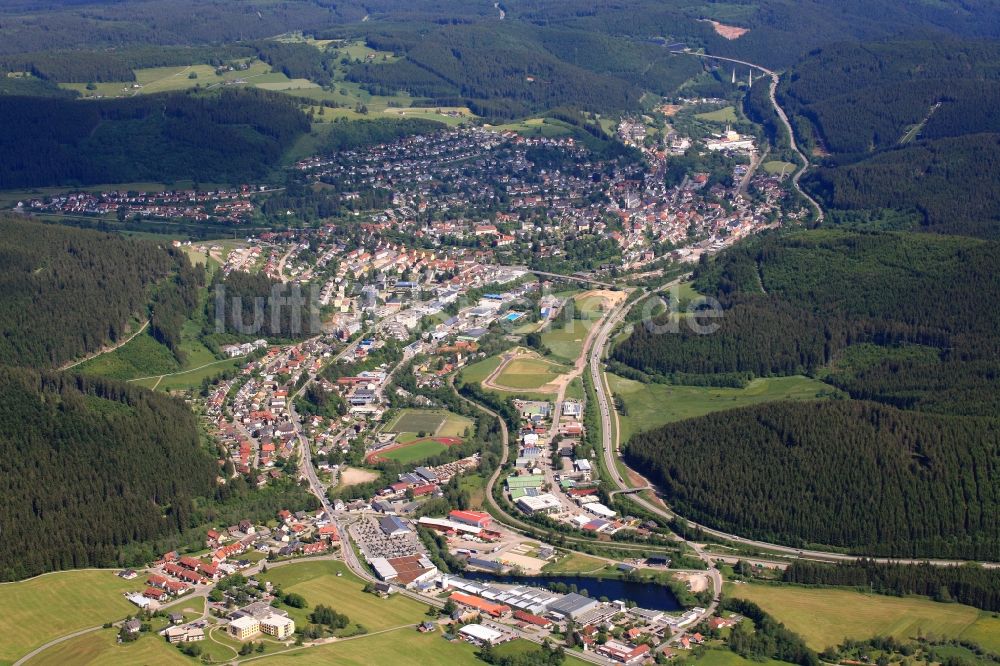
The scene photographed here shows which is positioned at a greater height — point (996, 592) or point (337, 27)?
point (337, 27)

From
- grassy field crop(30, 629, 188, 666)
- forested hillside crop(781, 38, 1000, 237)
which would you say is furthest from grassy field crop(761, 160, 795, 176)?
grassy field crop(30, 629, 188, 666)

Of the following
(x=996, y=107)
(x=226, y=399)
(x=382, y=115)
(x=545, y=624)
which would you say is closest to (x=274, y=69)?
(x=382, y=115)


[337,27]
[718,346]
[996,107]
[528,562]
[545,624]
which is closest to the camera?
[545,624]

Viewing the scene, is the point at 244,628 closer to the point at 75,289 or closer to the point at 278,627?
the point at 278,627

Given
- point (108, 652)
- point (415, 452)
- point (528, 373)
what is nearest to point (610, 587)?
point (415, 452)

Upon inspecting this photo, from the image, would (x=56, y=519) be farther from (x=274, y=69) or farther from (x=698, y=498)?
(x=274, y=69)

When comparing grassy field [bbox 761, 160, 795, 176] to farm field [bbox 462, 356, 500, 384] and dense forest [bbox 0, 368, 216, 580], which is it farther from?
dense forest [bbox 0, 368, 216, 580]
